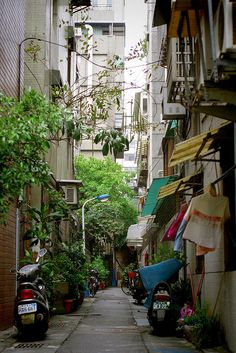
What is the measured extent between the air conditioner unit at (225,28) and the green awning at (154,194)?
12.3 metres

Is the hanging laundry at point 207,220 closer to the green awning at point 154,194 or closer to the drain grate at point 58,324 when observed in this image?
the drain grate at point 58,324

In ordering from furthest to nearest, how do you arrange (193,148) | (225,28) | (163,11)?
(163,11) → (193,148) → (225,28)

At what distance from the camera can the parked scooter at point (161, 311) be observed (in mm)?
12008

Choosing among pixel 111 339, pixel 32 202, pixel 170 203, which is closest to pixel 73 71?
pixel 170 203

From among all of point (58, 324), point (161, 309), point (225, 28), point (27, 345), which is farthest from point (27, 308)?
point (225, 28)

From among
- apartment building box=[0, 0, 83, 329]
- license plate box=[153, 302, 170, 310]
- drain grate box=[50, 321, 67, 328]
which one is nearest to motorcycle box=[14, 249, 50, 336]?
apartment building box=[0, 0, 83, 329]

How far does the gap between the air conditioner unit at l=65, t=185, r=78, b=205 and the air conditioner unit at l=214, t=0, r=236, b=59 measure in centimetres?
1418

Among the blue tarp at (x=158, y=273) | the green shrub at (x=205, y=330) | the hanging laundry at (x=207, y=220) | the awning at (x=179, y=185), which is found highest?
the awning at (x=179, y=185)

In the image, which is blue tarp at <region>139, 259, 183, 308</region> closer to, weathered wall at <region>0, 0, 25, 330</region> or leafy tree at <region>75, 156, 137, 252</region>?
weathered wall at <region>0, 0, 25, 330</region>

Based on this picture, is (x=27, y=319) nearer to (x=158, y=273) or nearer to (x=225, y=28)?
(x=158, y=273)

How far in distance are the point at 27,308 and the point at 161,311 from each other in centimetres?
253

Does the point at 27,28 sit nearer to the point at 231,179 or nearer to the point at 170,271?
the point at 170,271

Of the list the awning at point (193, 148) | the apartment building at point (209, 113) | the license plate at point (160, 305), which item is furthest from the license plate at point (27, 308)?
the awning at point (193, 148)

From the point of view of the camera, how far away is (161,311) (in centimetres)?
1196
